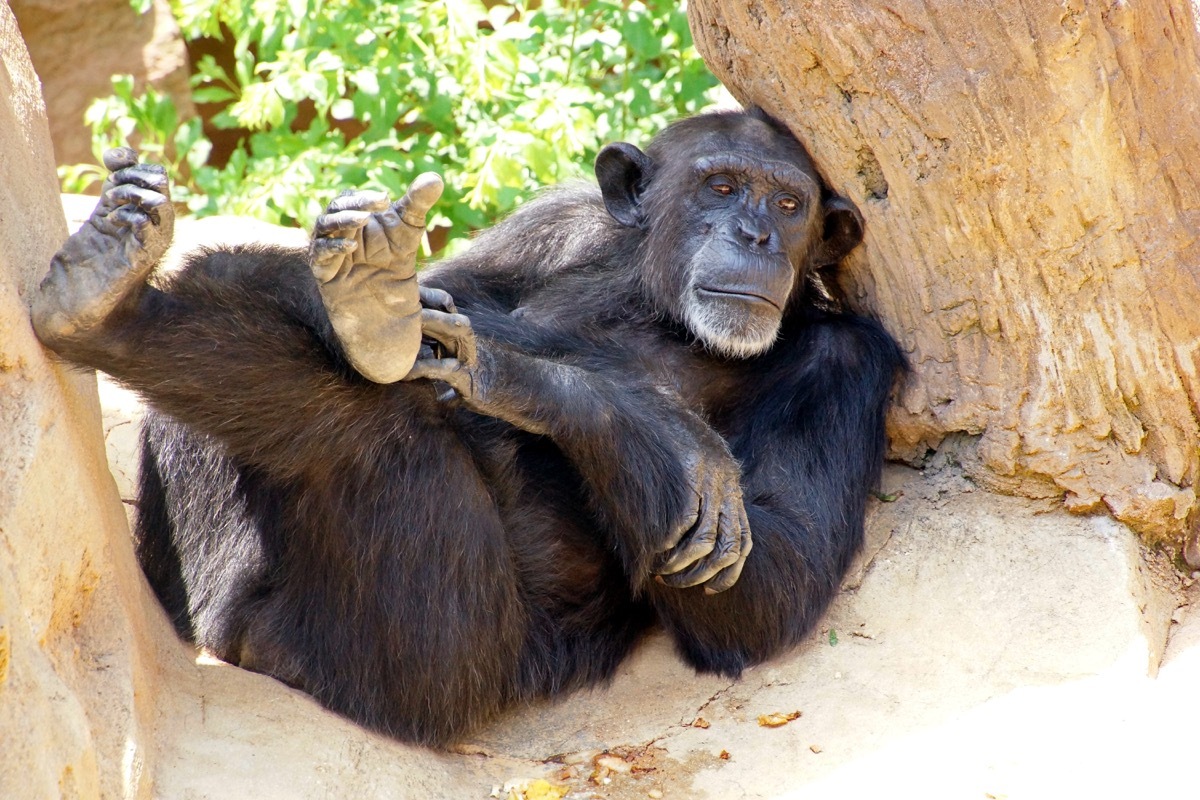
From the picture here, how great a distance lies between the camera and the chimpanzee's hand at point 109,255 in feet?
9.77

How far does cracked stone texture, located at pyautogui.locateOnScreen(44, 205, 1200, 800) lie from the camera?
345cm

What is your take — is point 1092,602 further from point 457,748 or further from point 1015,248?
point 457,748

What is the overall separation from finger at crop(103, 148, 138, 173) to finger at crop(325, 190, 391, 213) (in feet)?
1.67

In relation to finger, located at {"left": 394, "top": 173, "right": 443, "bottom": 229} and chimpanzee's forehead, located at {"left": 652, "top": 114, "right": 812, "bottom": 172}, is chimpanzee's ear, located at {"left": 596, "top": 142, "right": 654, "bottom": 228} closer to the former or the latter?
chimpanzee's forehead, located at {"left": 652, "top": 114, "right": 812, "bottom": 172}

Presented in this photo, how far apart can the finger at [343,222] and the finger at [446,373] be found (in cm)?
50

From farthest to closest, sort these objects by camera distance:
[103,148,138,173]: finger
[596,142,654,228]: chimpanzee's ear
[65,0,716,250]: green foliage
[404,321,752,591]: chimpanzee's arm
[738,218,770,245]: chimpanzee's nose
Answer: [65,0,716,250]: green foliage
[596,142,654,228]: chimpanzee's ear
[738,218,770,245]: chimpanzee's nose
[404,321,752,591]: chimpanzee's arm
[103,148,138,173]: finger

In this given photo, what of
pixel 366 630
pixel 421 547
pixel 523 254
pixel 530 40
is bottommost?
pixel 366 630

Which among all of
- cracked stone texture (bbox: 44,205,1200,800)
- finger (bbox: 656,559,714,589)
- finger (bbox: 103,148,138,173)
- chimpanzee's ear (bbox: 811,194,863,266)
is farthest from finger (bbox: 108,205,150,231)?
chimpanzee's ear (bbox: 811,194,863,266)

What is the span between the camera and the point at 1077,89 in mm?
3953

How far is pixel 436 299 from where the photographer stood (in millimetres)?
3451

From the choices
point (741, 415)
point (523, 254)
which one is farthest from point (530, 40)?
point (741, 415)

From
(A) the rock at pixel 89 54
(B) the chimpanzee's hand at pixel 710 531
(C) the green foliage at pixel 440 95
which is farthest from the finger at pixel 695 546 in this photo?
(A) the rock at pixel 89 54

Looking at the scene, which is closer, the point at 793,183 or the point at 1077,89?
the point at 1077,89

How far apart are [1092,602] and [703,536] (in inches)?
52.7
